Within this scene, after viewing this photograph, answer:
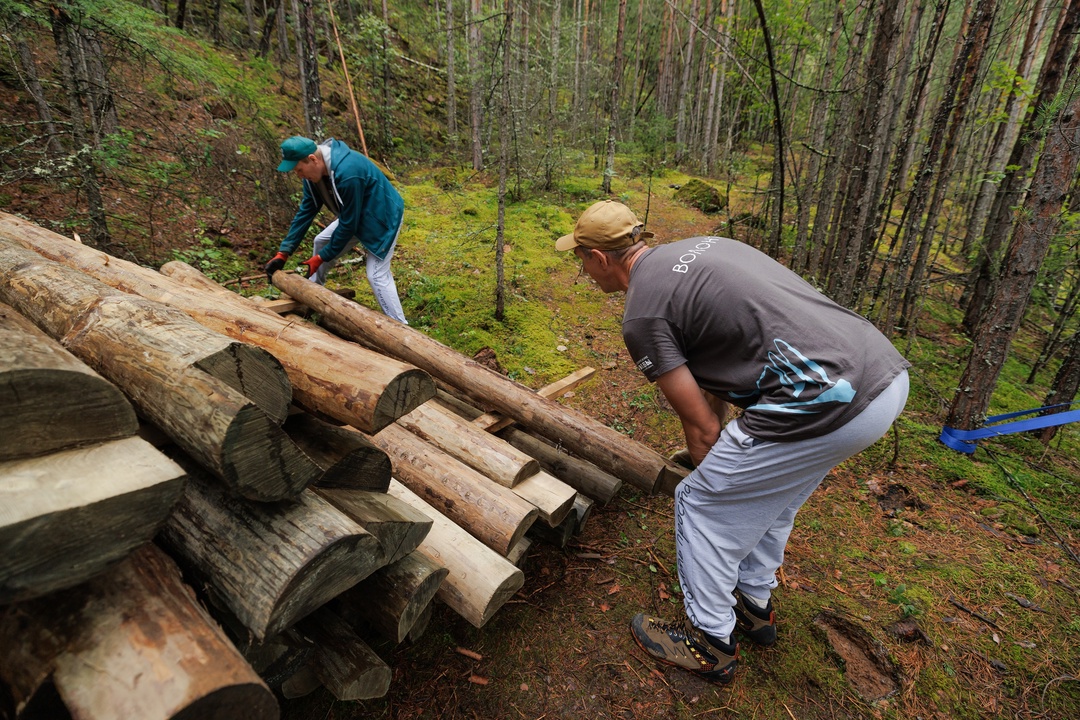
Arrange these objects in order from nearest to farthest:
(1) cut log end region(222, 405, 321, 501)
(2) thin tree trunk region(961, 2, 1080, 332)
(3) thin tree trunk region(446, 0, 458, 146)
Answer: (1) cut log end region(222, 405, 321, 501), (2) thin tree trunk region(961, 2, 1080, 332), (3) thin tree trunk region(446, 0, 458, 146)

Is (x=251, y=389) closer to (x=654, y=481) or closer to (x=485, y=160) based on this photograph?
(x=654, y=481)

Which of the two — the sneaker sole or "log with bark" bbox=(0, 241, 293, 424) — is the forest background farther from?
"log with bark" bbox=(0, 241, 293, 424)

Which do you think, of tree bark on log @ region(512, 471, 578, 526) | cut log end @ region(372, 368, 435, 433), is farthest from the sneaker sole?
cut log end @ region(372, 368, 435, 433)

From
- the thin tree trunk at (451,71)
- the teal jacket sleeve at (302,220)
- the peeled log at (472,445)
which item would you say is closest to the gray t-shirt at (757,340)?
the peeled log at (472,445)

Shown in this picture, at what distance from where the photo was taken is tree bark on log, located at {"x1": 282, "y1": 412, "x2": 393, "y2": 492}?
1.91 m

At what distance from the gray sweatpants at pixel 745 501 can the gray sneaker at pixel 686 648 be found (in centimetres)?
12

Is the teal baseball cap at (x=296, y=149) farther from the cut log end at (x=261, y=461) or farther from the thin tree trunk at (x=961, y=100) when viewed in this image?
the thin tree trunk at (x=961, y=100)

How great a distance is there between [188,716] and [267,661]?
758 millimetres

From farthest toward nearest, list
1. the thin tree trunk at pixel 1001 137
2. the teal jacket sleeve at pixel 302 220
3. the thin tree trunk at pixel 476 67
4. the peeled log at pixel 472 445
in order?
the thin tree trunk at pixel 476 67 → the thin tree trunk at pixel 1001 137 → the teal jacket sleeve at pixel 302 220 → the peeled log at pixel 472 445

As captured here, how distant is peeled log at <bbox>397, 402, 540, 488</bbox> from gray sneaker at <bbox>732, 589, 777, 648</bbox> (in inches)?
56.3

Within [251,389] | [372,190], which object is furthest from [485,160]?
[251,389]

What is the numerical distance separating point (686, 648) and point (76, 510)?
263 cm

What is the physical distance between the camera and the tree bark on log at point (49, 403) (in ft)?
3.84

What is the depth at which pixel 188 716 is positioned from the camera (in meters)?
1.09
